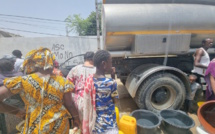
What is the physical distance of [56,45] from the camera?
8453 millimetres

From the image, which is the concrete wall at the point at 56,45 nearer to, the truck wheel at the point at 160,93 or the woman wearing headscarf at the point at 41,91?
the truck wheel at the point at 160,93

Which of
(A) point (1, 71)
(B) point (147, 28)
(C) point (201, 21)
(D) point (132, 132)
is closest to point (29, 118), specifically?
(A) point (1, 71)

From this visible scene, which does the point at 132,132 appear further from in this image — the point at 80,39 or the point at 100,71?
the point at 80,39

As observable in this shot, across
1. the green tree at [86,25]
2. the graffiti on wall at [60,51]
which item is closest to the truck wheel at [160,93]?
the graffiti on wall at [60,51]

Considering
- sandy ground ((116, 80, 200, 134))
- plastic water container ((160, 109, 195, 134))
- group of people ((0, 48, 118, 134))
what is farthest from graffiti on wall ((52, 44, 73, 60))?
group of people ((0, 48, 118, 134))

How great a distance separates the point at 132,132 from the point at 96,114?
3.49ft

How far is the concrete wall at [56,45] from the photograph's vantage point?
805 centimetres

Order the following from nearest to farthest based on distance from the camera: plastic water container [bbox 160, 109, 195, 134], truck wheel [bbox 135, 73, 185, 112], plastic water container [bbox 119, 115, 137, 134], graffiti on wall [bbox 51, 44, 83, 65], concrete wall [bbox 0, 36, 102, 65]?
plastic water container [bbox 119, 115, 137, 134] < plastic water container [bbox 160, 109, 195, 134] < truck wheel [bbox 135, 73, 185, 112] < concrete wall [bbox 0, 36, 102, 65] < graffiti on wall [bbox 51, 44, 83, 65]

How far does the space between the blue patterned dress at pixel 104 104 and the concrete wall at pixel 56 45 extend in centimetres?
673

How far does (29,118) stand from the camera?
1.19 metres

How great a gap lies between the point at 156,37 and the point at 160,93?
4.14 ft

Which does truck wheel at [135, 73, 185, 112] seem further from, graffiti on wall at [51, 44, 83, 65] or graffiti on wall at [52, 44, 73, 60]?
graffiti on wall at [52, 44, 73, 60]

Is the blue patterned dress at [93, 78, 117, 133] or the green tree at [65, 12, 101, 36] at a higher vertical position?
the green tree at [65, 12, 101, 36]

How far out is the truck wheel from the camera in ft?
8.95
